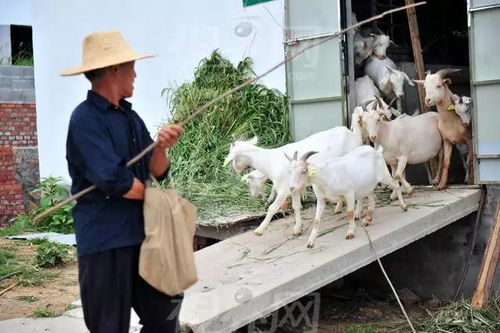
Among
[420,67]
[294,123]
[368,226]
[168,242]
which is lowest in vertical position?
[368,226]

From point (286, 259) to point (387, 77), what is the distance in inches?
114

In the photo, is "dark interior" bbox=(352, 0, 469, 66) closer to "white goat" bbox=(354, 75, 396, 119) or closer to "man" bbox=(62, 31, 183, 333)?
"white goat" bbox=(354, 75, 396, 119)

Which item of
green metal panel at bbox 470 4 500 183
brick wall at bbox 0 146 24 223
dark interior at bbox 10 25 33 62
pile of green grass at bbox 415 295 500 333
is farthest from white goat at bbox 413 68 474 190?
dark interior at bbox 10 25 33 62

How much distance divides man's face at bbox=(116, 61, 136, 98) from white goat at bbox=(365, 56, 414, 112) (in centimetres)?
447

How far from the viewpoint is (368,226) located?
5527 millimetres

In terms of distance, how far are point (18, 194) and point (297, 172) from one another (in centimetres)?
824

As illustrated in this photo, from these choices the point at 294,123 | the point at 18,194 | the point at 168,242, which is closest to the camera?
the point at 168,242

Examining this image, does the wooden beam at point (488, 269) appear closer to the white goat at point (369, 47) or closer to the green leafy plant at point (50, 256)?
the white goat at point (369, 47)

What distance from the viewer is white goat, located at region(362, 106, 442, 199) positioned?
6.29 metres

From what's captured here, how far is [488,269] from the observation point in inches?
213

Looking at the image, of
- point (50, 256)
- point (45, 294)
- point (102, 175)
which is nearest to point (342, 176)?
point (102, 175)

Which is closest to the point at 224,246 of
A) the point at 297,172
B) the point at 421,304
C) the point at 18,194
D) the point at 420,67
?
the point at 297,172

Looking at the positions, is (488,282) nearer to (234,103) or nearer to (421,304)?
(421,304)

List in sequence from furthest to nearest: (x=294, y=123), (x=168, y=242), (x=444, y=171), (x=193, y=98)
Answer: (x=193, y=98) < (x=294, y=123) < (x=444, y=171) < (x=168, y=242)
